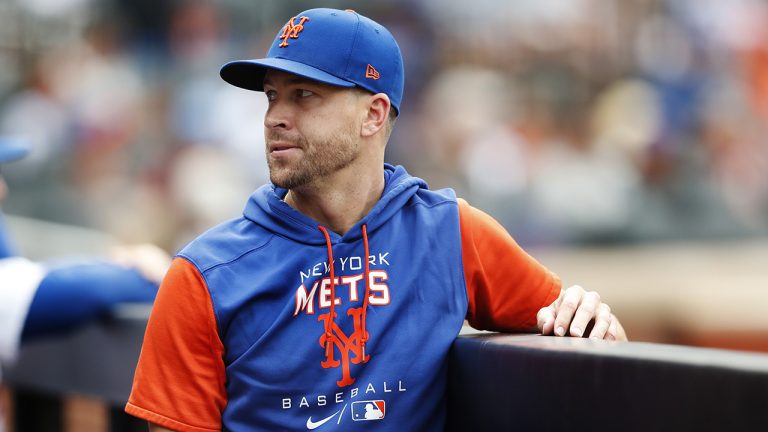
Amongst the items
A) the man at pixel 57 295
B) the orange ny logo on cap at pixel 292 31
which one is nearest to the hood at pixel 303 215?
the orange ny logo on cap at pixel 292 31

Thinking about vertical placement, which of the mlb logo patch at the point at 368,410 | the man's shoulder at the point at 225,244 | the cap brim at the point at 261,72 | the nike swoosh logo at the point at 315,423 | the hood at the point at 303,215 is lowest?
the nike swoosh logo at the point at 315,423

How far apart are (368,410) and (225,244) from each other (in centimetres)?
51

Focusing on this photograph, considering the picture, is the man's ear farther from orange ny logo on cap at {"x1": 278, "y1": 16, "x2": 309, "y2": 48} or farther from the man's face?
orange ny logo on cap at {"x1": 278, "y1": 16, "x2": 309, "y2": 48}

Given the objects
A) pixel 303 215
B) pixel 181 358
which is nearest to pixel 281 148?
pixel 303 215

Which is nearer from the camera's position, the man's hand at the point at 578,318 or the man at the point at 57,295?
the man's hand at the point at 578,318

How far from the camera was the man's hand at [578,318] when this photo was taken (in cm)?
244

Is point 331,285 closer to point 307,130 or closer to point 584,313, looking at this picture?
point 307,130

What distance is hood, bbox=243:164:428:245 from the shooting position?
2576 mm

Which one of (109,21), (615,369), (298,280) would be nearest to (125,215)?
(109,21)

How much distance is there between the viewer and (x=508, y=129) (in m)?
9.43

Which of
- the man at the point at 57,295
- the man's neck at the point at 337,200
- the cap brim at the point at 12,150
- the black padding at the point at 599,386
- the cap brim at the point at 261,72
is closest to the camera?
the black padding at the point at 599,386

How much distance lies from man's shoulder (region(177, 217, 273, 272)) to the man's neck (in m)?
0.15

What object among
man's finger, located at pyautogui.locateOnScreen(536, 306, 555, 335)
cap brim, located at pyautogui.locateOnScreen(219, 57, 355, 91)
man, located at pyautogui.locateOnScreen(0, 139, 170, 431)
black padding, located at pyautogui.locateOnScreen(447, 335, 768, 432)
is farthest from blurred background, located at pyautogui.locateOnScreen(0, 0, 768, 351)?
black padding, located at pyautogui.locateOnScreen(447, 335, 768, 432)

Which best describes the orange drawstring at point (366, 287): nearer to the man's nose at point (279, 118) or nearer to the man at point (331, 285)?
the man at point (331, 285)
